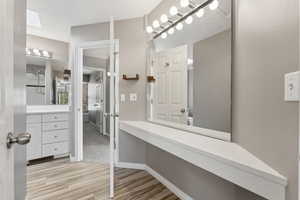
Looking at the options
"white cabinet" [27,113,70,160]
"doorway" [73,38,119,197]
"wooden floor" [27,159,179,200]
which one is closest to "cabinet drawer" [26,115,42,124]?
"white cabinet" [27,113,70,160]

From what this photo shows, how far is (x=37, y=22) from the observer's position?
292cm

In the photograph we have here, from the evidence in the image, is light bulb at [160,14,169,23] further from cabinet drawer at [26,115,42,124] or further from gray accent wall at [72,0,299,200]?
cabinet drawer at [26,115,42,124]

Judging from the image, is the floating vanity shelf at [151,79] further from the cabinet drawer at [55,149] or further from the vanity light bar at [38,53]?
the vanity light bar at [38,53]

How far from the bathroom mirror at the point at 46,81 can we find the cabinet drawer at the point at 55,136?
0.70 m

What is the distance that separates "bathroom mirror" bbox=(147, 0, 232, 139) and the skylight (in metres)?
1.85

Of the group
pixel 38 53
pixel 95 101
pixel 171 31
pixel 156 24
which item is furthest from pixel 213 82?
pixel 95 101

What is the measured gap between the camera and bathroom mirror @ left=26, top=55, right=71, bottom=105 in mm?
3219

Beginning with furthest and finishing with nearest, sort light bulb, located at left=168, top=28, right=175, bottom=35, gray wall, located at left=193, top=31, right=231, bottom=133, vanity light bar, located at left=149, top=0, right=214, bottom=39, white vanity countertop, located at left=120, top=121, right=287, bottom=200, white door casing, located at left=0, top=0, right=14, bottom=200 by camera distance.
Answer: light bulb, located at left=168, top=28, right=175, bottom=35 < vanity light bar, located at left=149, top=0, right=214, bottom=39 < gray wall, located at left=193, top=31, right=231, bottom=133 < white vanity countertop, located at left=120, top=121, right=287, bottom=200 < white door casing, located at left=0, top=0, right=14, bottom=200

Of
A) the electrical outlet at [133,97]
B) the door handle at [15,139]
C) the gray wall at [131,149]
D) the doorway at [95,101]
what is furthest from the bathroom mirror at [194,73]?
the doorway at [95,101]

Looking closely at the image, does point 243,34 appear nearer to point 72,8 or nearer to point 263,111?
point 263,111

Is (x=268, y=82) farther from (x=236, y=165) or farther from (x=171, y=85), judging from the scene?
(x=171, y=85)

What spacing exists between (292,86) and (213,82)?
919 mm

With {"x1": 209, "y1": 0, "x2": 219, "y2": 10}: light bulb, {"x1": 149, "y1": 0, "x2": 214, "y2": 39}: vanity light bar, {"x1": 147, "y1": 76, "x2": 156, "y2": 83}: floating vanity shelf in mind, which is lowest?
{"x1": 147, "y1": 76, "x2": 156, "y2": 83}: floating vanity shelf

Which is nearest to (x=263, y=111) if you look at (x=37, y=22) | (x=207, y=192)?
(x=207, y=192)
